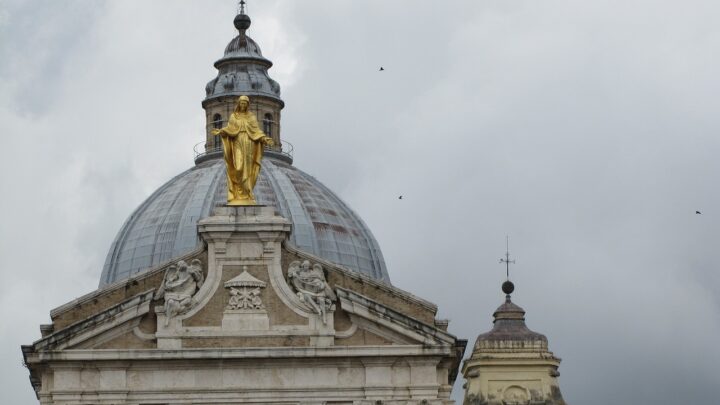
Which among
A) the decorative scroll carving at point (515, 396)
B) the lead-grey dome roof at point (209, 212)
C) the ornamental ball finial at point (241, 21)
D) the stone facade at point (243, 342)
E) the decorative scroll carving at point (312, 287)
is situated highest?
the ornamental ball finial at point (241, 21)

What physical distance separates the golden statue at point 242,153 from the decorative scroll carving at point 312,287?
2568 mm

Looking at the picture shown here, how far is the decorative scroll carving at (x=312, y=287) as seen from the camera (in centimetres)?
11325

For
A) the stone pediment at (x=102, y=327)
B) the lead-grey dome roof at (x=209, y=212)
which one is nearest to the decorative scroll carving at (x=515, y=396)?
the lead-grey dome roof at (x=209, y=212)

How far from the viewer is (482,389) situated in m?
145

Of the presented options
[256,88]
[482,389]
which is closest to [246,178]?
[482,389]

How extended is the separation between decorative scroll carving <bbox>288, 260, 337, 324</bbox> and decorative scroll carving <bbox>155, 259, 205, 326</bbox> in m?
2.62

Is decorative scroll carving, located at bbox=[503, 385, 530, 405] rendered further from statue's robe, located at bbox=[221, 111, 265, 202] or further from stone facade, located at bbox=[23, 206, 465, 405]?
statue's robe, located at bbox=[221, 111, 265, 202]

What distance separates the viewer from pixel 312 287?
113438mm

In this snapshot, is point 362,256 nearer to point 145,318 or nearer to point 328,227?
point 328,227

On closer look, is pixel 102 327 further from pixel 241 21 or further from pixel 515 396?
pixel 241 21

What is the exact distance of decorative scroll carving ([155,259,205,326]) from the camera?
113m

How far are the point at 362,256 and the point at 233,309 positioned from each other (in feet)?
124

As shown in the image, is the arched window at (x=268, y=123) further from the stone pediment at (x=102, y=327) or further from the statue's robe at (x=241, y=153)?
the stone pediment at (x=102, y=327)

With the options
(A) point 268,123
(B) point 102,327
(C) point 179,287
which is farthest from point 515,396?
(B) point 102,327
